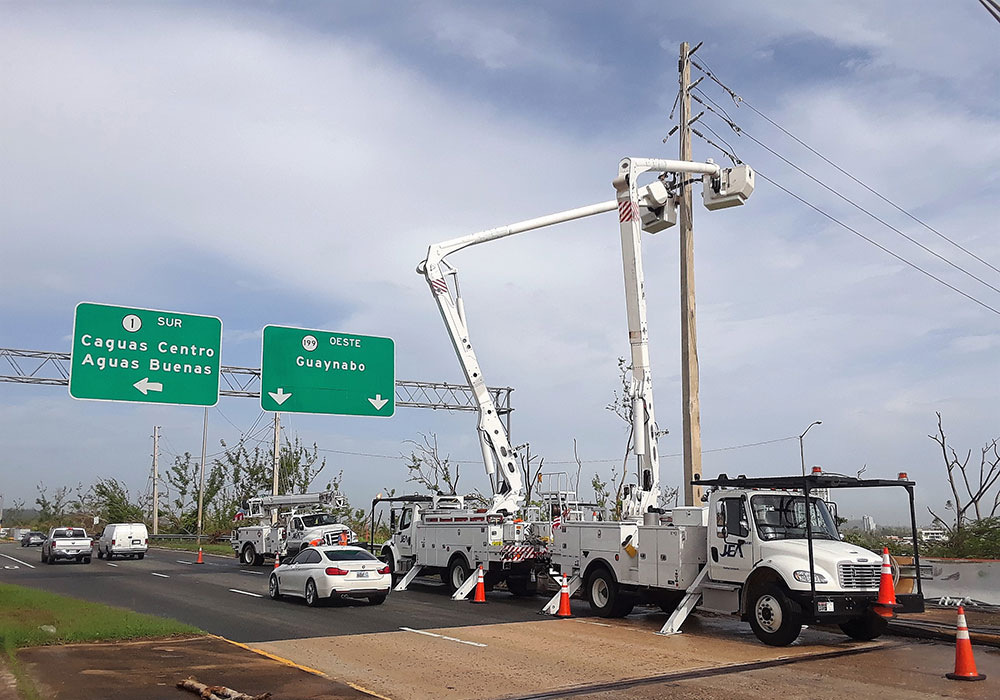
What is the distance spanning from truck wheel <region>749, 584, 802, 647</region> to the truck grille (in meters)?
0.93

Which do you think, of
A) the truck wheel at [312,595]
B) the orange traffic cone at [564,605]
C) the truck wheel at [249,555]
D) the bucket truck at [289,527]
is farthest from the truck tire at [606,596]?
the truck wheel at [249,555]

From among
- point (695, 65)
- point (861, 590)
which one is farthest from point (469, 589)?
point (695, 65)

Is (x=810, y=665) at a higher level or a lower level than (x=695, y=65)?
lower

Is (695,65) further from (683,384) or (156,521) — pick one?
(156,521)

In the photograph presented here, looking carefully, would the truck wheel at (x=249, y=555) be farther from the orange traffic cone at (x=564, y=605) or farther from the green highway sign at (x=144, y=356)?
the orange traffic cone at (x=564, y=605)

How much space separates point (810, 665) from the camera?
42.1 feet

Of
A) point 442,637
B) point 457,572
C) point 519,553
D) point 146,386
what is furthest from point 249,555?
point 442,637

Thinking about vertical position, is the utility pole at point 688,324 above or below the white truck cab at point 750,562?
above

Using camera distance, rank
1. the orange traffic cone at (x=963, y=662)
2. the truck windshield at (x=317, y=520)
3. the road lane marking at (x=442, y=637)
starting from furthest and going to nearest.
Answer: the truck windshield at (x=317, y=520)
the road lane marking at (x=442, y=637)
the orange traffic cone at (x=963, y=662)

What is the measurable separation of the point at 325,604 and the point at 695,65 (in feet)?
50.5

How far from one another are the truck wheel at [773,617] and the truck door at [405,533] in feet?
42.3

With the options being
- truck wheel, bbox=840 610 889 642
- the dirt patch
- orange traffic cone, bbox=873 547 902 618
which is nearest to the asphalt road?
the dirt patch

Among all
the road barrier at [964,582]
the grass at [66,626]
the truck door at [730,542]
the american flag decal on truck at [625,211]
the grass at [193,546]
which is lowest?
the grass at [193,546]

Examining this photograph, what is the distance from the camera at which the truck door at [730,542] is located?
614 inches
